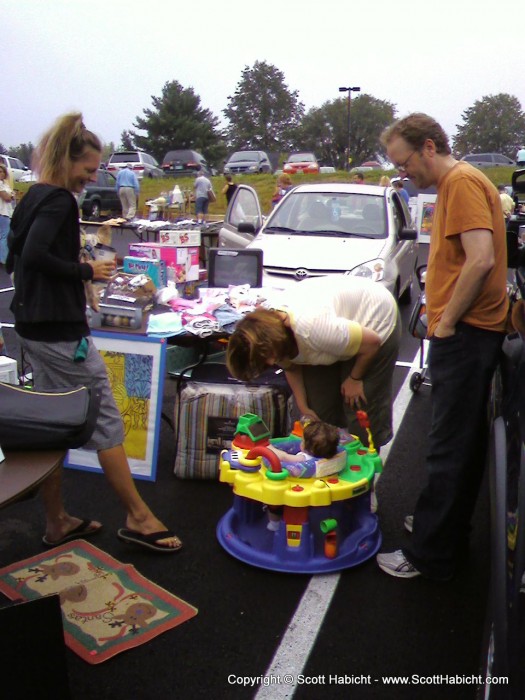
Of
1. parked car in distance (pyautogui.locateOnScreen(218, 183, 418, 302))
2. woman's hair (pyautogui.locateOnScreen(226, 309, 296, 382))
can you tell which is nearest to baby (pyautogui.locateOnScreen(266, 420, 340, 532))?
woman's hair (pyautogui.locateOnScreen(226, 309, 296, 382))

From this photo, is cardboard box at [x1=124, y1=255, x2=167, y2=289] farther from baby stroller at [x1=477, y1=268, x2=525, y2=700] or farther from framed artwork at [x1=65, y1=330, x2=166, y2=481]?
baby stroller at [x1=477, y1=268, x2=525, y2=700]

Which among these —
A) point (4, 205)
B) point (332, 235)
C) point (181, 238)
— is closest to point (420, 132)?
point (181, 238)

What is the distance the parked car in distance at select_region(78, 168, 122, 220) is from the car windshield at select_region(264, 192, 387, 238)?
1445 centimetres

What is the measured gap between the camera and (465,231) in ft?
8.36

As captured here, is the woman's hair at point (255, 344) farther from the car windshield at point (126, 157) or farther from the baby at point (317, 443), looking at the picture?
the car windshield at point (126, 157)

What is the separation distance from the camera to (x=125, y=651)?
2.59m

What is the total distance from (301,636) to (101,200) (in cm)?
2100

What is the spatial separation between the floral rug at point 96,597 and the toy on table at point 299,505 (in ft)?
1.61

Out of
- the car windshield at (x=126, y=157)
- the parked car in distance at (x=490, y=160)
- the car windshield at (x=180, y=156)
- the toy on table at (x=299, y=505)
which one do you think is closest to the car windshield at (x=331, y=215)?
the toy on table at (x=299, y=505)

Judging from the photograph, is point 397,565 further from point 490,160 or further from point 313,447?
point 490,160

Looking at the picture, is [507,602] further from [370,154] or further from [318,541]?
[370,154]

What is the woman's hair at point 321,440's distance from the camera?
3.09 m

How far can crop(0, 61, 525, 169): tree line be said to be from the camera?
58.5 m

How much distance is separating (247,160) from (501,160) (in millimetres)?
13563
